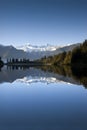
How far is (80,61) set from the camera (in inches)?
5842

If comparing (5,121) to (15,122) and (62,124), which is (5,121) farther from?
(62,124)

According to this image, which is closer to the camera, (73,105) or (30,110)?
(30,110)

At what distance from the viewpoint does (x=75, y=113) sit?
57.5 ft

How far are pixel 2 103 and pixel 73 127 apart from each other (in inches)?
344

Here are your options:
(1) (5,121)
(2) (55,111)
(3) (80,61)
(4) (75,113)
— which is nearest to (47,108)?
(2) (55,111)

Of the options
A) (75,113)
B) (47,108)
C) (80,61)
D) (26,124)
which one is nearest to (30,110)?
(47,108)

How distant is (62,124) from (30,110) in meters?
4.14

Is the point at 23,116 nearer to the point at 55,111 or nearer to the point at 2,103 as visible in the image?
the point at 55,111

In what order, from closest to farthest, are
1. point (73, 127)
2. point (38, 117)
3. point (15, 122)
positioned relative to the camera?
point (73, 127) → point (15, 122) → point (38, 117)

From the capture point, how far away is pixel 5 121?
1551 centimetres

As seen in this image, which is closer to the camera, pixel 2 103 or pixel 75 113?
pixel 75 113

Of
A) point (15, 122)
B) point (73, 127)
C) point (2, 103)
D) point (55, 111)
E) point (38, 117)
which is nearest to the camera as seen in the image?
point (73, 127)

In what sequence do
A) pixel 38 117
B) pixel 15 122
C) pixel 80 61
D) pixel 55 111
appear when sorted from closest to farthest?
pixel 15 122
pixel 38 117
pixel 55 111
pixel 80 61

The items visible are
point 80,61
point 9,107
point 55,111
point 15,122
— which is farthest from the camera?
point 80,61
